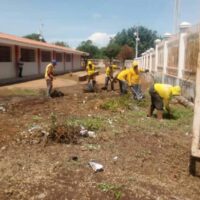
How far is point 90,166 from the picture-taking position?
499 cm

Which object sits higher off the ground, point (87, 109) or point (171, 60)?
point (171, 60)

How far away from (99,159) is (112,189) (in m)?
1.08

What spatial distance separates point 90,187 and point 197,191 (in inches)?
53.0

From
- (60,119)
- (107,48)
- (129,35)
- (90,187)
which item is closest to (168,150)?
(90,187)

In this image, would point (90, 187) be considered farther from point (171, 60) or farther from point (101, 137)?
point (171, 60)

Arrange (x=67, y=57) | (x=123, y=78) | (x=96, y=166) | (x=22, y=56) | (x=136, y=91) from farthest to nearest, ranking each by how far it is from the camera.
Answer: (x=67, y=57), (x=22, y=56), (x=123, y=78), (x=136, y=91), (x=96, y=166)

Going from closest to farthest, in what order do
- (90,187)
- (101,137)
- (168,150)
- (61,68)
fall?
(90,187), (168,150), (101,137), (61,68)

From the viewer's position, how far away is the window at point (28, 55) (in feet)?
82.3

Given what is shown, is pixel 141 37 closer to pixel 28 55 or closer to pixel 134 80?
pixel 28 55

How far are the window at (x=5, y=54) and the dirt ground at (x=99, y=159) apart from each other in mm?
13430

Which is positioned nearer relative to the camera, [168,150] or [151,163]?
[151,163]

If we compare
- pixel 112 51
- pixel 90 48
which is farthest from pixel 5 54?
pixel 90 48

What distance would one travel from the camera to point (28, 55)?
1031 inches

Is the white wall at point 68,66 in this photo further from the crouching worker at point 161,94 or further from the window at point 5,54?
the crouching worker at point 161,94
